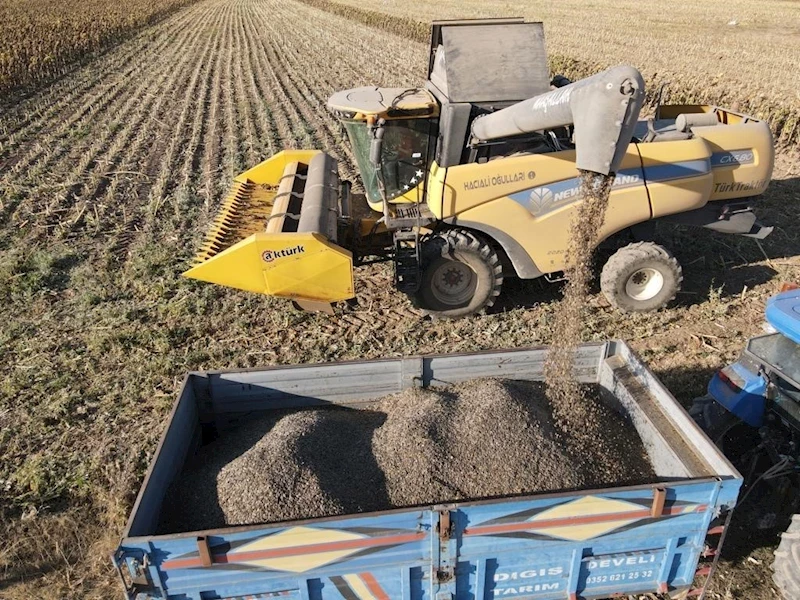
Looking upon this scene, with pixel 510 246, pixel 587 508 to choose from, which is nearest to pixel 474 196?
pixel 510 246

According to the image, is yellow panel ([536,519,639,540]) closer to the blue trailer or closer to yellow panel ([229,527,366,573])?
the blue trailer

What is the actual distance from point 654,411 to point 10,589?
14.2 ft

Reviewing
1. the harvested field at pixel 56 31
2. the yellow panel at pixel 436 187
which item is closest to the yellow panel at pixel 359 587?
the yellow panel at pixel 436 187

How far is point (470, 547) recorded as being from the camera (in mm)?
3178

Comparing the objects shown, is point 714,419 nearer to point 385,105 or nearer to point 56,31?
point 385,105

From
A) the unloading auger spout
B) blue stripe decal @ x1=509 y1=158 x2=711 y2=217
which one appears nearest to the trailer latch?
the unloading auger spout

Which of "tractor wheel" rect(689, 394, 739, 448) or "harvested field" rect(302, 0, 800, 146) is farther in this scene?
"harvested field" rect(302, 0, 800, 146)

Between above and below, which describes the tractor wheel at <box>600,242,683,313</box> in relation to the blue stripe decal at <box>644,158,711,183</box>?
below

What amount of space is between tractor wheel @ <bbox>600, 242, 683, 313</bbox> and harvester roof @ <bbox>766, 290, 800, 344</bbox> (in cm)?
248

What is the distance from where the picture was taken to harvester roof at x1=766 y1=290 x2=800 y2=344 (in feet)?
12.0

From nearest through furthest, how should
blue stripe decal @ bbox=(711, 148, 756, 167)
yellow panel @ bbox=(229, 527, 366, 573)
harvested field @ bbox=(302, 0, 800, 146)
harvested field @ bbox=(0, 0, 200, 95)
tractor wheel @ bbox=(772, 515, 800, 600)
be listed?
yellow panel @ bbox=(229, 527, 366, 573) < tractor wheel @ bbox=(772, 515, 800, 600) < blue stripe decal @ bbox=(711, 148, 756, 167) < harvested field @ bbox=(302, 0, 800, 146) < harvested field @ bbox=(0, 0, 200, 95)

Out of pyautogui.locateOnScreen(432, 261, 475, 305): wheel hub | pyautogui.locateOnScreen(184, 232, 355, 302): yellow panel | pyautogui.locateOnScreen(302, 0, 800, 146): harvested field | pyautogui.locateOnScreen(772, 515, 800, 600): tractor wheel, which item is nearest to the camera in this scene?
pyautogui.locateOnScreen(772, 515, 800, 600): tractor wheel

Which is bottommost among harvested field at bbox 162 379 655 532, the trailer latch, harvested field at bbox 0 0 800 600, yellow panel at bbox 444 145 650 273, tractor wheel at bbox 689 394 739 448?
harvested field at bbox 0 0 800 600

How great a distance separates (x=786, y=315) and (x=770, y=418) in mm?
839
